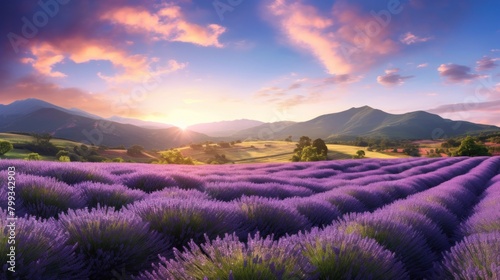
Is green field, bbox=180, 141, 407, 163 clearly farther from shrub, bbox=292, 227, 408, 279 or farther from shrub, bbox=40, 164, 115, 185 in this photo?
shrub, bbox=292, 227, 408, 279

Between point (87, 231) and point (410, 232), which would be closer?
point (87, 231)

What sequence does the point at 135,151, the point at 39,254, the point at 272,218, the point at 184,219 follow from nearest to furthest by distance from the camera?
the point at 39,254
the point at 184,219
the point at 272,218
the point at 135,151

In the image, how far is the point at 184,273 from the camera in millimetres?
1565

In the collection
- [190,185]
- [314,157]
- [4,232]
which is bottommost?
[314,157]

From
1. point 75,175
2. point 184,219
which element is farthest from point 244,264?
point 75,175

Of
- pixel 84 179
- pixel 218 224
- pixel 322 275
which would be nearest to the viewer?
pixel 322 275

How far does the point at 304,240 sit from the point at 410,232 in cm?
138

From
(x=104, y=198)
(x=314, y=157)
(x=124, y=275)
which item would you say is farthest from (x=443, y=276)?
(x=314, y=157)

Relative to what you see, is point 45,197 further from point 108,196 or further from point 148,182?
point 148,182

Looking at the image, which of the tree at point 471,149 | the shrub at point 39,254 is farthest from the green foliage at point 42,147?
the tree at point 471,149

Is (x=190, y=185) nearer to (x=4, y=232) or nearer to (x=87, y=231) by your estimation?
(x=87, y=231)

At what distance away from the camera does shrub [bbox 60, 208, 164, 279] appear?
2113 millimetres

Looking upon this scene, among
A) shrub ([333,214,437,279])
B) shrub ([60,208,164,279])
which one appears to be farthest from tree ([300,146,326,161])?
shrub ([60,208,164,279])

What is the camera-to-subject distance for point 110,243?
2.17 m
